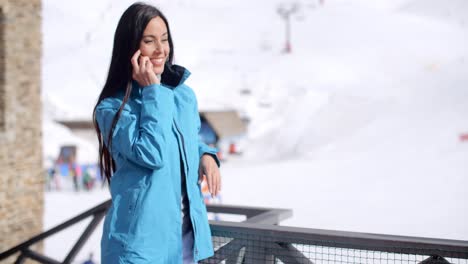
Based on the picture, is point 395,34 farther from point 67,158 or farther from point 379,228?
point 379,228

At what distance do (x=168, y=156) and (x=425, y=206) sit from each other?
5.59 metres

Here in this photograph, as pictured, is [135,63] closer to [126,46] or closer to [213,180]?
[126,46]

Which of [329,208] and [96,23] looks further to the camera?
[96,23]

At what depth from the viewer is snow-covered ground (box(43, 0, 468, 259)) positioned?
746 cm

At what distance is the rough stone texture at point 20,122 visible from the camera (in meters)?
4.92

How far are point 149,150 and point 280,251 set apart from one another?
679mm

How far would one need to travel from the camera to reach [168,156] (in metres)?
1.27

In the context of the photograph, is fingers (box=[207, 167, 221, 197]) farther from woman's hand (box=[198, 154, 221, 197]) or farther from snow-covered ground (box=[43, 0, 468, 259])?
snow-covered ground (box=[43, 0, 468, 259])

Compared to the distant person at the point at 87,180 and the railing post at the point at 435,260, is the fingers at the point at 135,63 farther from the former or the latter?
the distant person at the point at 87,180

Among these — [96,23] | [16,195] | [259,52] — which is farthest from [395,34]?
[16,195]

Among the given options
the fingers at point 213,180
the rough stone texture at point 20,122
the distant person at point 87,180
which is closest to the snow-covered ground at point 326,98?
the distant person at point 87,180

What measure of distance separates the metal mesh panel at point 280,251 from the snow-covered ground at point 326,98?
0.74 metres

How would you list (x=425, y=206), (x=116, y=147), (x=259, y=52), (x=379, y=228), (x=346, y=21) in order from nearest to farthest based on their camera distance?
(x=116, y=147)
(x=379, y=228)
(x=425, y=206)
(x=259, y=52)
(x=346, y=21)

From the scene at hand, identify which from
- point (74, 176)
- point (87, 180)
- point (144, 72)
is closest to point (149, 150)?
Result: point (144, 72)
